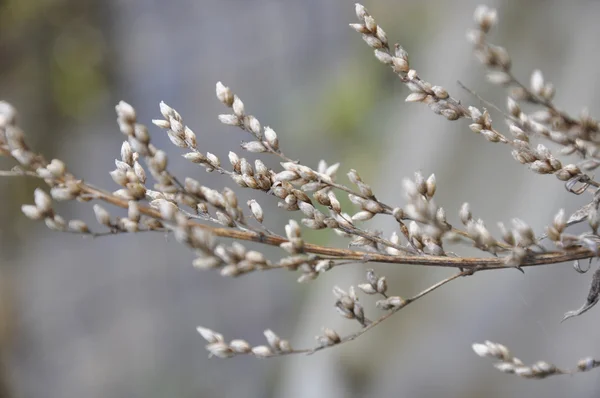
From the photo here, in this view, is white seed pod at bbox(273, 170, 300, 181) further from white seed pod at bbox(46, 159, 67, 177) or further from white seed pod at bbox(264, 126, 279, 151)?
white seed pod at bbox(46, 159, 67, 177)

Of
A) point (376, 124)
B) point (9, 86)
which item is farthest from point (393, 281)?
point (9, 86)

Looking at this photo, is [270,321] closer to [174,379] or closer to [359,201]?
[174,379]

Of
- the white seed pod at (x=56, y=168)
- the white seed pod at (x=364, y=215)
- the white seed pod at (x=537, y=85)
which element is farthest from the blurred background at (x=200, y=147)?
the white seed pod at (x=56, y=168)

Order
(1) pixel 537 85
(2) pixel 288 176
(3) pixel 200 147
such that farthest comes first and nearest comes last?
(3) pixel 200 147, (2) pixel 288 176, (1) pixel 537 85

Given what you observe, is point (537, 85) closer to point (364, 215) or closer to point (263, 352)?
point (364, 215)

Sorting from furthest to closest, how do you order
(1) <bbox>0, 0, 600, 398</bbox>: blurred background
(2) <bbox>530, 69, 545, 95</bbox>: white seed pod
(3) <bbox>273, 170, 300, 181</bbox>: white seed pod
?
1. (1) <bbox>0, 0, 600, 398</bbox>: blurred background
2. (3) <bbox>273, 170, 300, 181</bbox>: white seed pod
3. (2) <bbox>530, 69, 545, 95</bbox>: white seed pod

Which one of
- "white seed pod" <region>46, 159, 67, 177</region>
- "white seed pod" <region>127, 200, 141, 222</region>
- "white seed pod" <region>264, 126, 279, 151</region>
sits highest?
"white seed pod" <region>264, 126, 279, 151</region>

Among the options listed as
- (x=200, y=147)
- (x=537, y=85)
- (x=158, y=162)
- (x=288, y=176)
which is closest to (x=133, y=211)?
(x=158, y=162)

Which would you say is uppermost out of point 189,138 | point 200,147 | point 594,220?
point 200,147

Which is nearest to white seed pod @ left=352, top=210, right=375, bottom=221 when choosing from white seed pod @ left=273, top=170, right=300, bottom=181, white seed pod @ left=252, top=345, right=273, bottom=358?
white seed pod @ left=273, top=170, right=300, bottom=181

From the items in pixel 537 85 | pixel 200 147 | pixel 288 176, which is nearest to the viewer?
pixel 537 85
